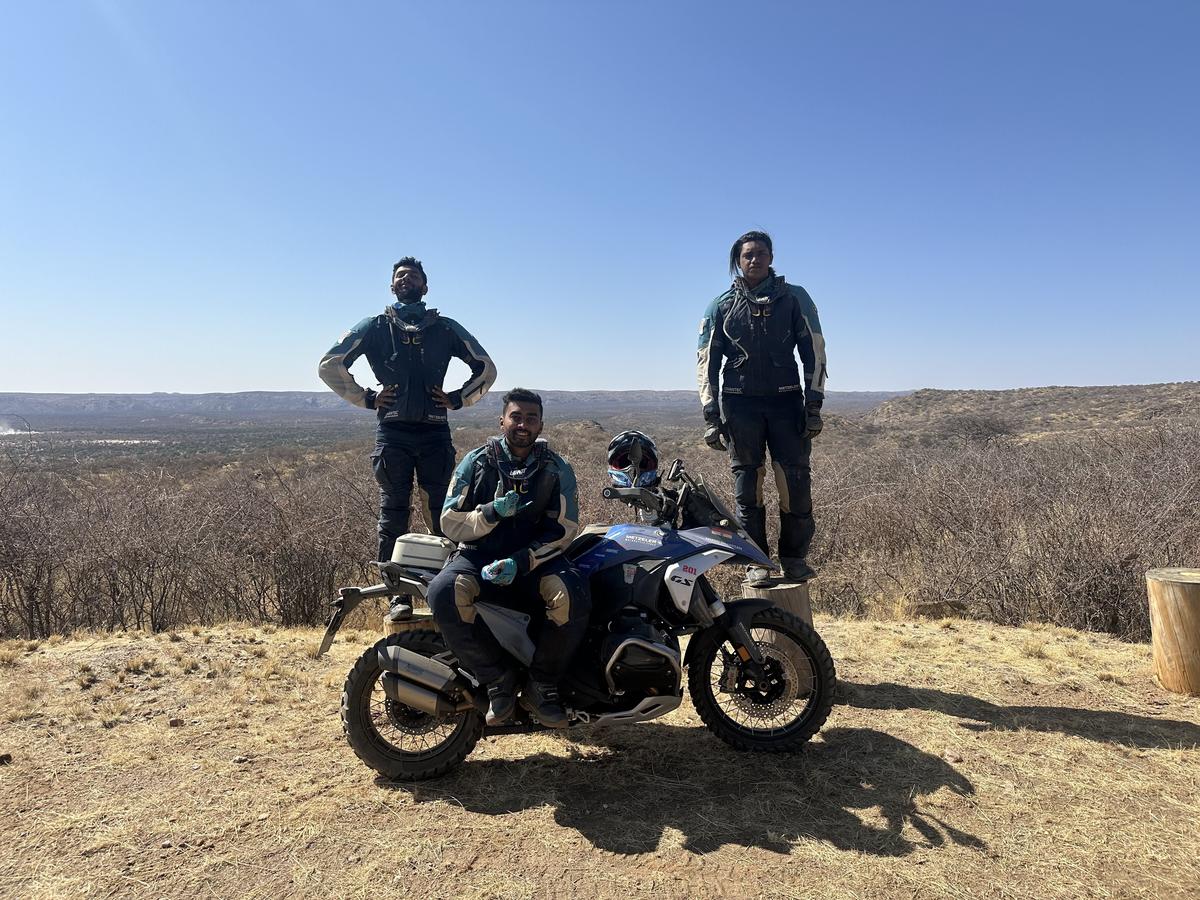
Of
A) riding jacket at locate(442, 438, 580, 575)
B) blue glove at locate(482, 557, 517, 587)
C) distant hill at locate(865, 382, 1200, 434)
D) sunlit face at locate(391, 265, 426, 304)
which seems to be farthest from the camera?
distant hill at locate(865, 382, 1200, 434)

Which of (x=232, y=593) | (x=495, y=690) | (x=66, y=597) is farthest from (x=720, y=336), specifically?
(x=66, y=597)

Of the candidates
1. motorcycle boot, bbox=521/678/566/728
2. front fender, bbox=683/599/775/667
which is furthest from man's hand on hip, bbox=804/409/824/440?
motorcycle boot, bbox=521/678/566/728

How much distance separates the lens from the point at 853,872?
2691mm

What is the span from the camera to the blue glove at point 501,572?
322cm

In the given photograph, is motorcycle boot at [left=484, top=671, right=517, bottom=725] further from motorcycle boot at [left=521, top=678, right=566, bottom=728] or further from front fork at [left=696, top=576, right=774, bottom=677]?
front fork at [left=696, top=576, right=774, bottom=677]

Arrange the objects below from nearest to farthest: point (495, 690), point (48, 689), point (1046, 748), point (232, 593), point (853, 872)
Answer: point (853, 872) < point (495, 690) < point (1046, 748) < point (48, 689) < point (232, 593)

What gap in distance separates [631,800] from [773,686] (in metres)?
0.92

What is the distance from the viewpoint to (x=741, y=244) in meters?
4.76

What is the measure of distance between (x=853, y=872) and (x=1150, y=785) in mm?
1647

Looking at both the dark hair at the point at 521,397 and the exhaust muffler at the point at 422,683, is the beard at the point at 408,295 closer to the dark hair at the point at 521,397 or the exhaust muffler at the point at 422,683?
the dark hair at the point at 521,397

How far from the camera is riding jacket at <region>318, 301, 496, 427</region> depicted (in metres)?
4.94

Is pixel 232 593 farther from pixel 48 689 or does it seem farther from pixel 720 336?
pixel 720 336

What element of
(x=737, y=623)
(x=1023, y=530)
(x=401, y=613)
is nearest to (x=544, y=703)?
(x=401, y=613)

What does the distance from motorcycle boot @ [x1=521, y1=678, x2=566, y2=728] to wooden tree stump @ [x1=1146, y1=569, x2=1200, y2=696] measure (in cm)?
364
